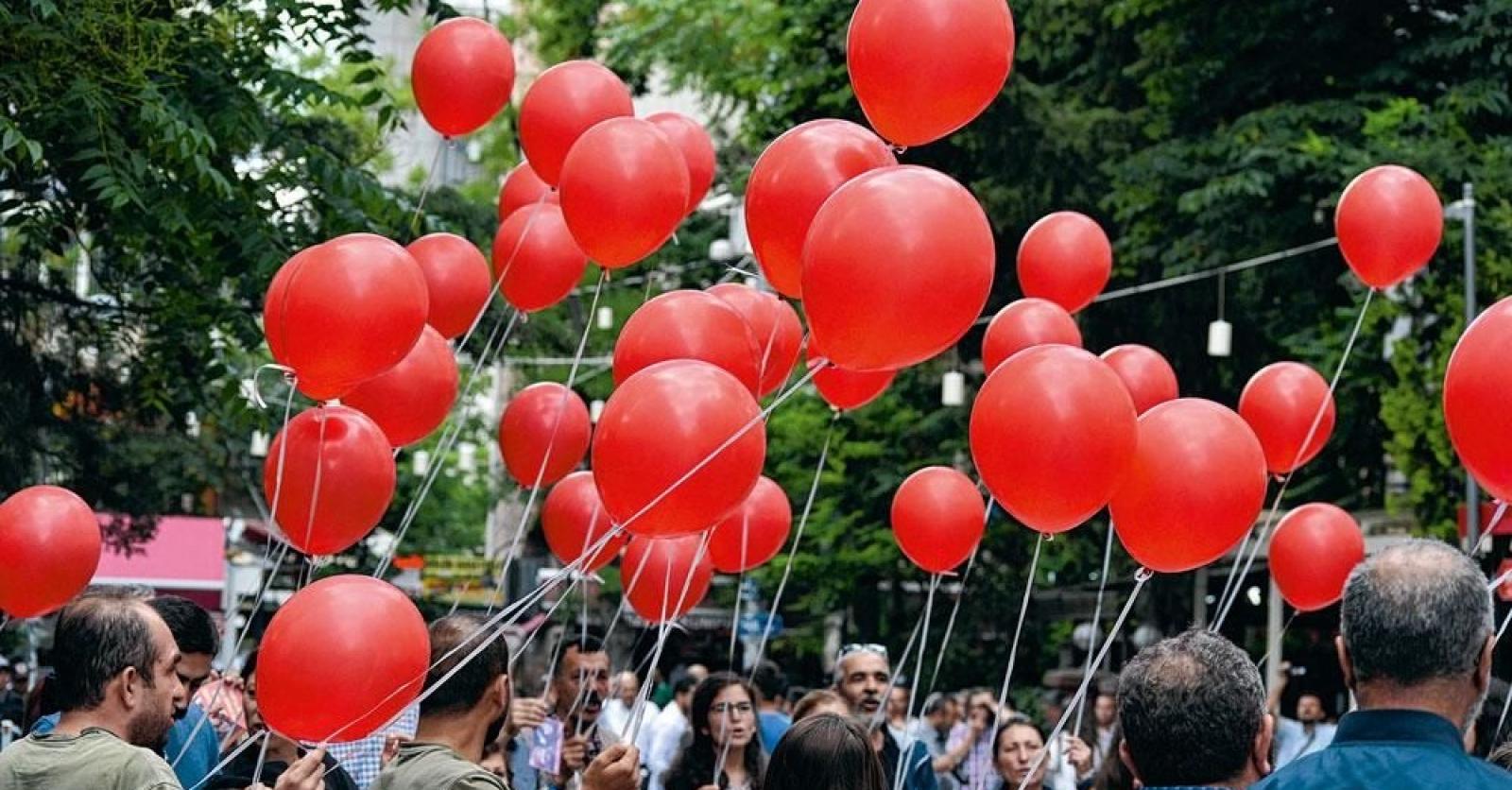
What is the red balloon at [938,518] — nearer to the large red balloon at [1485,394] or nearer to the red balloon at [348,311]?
the red balloon at [348,311]

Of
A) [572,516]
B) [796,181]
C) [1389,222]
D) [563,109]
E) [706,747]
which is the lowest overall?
[706,747]

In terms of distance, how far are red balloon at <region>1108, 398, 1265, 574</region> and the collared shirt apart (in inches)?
95.7

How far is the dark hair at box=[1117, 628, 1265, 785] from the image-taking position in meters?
4.21

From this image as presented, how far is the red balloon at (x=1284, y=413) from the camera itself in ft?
27.7

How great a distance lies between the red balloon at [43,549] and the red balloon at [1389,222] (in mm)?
4925

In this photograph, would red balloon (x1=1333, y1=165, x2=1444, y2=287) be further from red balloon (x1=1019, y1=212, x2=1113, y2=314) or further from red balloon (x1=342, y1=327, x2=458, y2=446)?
red balloon (x1=342, y1=327, x2=458, y2=446)

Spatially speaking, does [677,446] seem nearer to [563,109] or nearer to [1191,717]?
[1191,717]

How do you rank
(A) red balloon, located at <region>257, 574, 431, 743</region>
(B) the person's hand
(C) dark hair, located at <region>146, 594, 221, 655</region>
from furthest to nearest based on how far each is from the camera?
(C) dark hair, located at <region>146, 594, 221, 655</region> < (A) red balloon, located at <region>257, 574, 431, 743</region> < (B) the person's hand

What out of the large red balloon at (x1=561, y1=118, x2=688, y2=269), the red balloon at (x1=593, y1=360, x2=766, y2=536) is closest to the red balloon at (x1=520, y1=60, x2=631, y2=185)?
the large red balloon at (x1=561, y1=118, x2=688, y2=269)

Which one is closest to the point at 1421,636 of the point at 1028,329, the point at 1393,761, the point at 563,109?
the point at 1393,761

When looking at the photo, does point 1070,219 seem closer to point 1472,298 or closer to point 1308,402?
point 1308,402

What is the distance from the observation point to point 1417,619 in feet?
12.1

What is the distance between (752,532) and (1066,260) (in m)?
1.76

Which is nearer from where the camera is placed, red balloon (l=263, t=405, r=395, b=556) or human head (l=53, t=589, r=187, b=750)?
human head (l=53, t=589, r=187, b=750)
